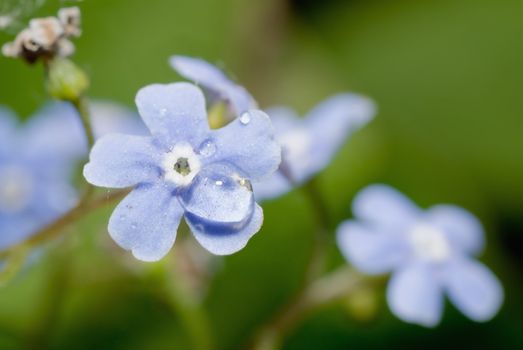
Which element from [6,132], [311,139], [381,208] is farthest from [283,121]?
[6,132]

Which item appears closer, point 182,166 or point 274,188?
point 182,166

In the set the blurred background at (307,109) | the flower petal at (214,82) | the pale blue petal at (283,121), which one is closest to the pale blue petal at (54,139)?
the blurred background at (307,109)

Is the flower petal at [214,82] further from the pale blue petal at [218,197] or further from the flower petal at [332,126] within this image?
the flower petal at [332,126]

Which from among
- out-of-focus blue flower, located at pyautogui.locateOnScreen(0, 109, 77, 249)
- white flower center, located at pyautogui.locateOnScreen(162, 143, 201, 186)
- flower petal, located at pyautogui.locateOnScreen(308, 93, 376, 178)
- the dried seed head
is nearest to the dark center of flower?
white flower center, located at pyautogui.locateOnScreen(162, 143, 201, 186)

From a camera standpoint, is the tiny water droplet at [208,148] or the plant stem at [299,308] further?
the plant stem at [299,308]

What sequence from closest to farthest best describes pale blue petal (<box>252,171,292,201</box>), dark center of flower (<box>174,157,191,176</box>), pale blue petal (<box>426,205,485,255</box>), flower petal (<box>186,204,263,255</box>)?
1. flower petal (<box>186,204,263,255</box>)
2. dark center of flower (<box>174,157,191,176</box>)
3. pale blue petal (<box>252,171,292,201</box>)
4. pale blue petal (<box>426,205,485,255</box>)

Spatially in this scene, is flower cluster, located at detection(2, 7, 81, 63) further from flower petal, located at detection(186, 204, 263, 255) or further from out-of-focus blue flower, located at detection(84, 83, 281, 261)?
flower petal, located at detection(186, 204, 263, 255)

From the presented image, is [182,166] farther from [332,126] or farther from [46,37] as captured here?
[332,126]
